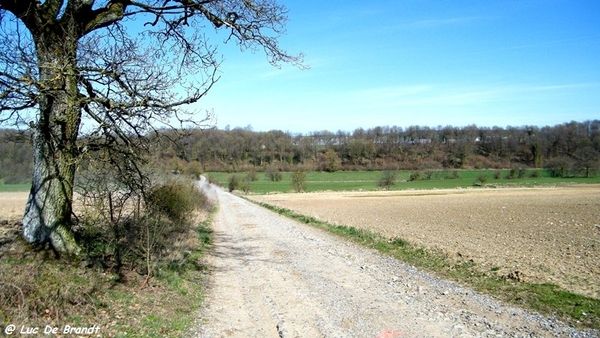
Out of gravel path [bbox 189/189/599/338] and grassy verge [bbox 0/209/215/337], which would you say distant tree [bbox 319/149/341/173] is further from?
grassy verge [bbox 0/209/215/337]

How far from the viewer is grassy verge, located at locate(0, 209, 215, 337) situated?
17.7 ft

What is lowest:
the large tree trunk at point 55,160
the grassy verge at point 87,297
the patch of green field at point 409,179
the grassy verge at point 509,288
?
the patch of green field at point 409,179

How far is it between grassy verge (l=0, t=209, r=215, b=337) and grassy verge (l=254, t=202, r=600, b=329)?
5.94 metres

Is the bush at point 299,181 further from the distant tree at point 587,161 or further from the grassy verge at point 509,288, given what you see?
the distant tree at point 587,161

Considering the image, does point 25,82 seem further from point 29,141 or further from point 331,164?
point 331,164

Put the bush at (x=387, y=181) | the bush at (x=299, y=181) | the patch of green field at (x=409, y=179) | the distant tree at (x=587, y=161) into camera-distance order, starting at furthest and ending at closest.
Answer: the distant tree at (x=587, y=161) → the patch of green field at (x=409, y=179) → the bush at (x=387, y=181) → the bush at (x=299, y=181)

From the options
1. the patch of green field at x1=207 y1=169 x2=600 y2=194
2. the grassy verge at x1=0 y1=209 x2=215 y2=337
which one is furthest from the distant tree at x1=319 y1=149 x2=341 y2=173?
the grassy verge at x1=0 y1=209 x2=215 y2=337

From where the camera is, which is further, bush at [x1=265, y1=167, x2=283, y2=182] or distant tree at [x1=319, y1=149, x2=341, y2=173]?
distant tree at [x1=319, y1=149, x2=341, y2=173]

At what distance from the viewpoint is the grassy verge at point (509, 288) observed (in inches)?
279

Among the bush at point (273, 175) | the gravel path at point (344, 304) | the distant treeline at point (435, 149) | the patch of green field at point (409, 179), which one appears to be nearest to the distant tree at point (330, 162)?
the distant treeline at point (435, 149)

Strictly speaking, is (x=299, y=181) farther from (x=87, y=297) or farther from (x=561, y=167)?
(x=87, y=297)

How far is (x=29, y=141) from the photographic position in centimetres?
740

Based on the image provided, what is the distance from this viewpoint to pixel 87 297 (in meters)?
6.31

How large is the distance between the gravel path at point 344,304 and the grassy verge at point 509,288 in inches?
18.6
